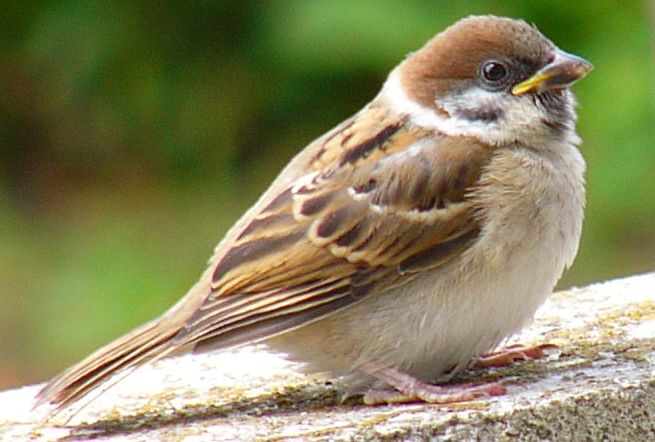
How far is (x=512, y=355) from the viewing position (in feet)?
12.4

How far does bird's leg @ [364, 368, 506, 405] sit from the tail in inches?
15.7

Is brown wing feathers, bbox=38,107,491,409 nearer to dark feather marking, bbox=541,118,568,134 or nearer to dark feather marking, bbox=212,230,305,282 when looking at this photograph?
dark feather marking, bbox=212,230,305,282

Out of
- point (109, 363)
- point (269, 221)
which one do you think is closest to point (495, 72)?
point (269, 221)

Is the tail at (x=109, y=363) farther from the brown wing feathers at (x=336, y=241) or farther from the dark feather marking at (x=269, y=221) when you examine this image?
the dark feather marking at (x=269, y=221)

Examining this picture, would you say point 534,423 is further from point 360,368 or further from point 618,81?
point 618,81

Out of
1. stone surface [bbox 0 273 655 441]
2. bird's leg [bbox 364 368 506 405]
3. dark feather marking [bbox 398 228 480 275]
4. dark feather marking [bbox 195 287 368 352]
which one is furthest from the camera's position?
dark feather marking [bbox 398 228 480 275]

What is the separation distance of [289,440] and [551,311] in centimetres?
116

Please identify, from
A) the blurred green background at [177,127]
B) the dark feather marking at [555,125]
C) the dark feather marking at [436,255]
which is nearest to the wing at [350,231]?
the dark feather marking at [436,255]

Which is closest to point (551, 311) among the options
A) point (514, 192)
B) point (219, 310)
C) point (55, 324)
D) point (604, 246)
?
point (514, 192)

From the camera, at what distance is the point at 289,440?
3.20m

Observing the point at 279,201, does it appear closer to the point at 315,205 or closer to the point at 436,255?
the point at 315,205

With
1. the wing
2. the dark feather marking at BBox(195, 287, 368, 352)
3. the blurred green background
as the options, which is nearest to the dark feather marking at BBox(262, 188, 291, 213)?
the wing

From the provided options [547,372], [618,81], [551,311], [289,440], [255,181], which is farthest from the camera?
[255,181]

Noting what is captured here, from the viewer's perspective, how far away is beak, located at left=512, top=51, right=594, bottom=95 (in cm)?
387
